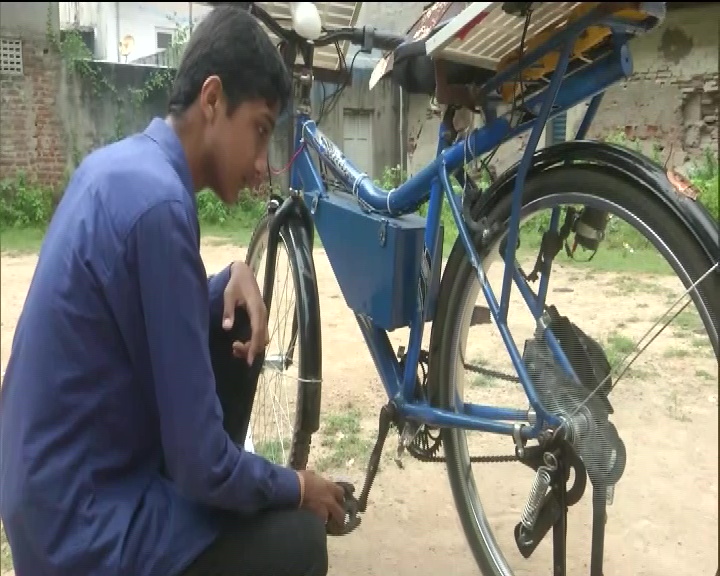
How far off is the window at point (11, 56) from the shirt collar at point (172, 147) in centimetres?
159

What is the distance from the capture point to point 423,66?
1.51 metres

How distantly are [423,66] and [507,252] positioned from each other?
0.42 metres

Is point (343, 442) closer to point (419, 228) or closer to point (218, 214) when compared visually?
point (419, 228)

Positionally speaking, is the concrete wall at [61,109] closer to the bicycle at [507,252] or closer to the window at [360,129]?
the window at [360,129]

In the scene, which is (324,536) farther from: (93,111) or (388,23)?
(388,23)

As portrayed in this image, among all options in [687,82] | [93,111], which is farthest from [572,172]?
[687,82]

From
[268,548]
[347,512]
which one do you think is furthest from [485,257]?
[268,548]

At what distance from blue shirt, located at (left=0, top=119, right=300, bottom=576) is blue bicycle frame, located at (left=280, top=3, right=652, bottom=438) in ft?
1.81

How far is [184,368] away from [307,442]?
858 mm

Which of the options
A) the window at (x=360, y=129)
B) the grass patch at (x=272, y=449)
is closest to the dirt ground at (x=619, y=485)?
the grass patch at (x=272, y=449)

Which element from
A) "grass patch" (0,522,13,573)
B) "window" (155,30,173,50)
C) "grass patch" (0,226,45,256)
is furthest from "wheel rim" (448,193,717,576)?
"window" (155,30,173,50)

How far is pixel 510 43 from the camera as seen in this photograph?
131cm

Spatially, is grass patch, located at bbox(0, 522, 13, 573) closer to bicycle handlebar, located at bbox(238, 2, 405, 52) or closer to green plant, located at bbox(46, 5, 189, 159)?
bicycle handlebar, located at bbox(238, 2, 405, 52)

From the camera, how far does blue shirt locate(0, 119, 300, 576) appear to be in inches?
39.5
